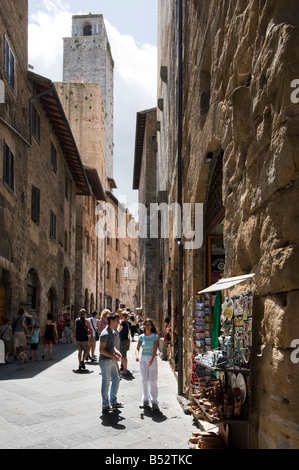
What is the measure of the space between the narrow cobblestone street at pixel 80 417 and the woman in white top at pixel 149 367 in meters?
0.23

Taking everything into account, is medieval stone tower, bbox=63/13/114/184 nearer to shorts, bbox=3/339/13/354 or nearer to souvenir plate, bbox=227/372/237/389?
shorts, bbox=3/339/13/354

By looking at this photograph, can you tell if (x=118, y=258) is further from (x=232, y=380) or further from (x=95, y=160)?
(x=232, y=380)

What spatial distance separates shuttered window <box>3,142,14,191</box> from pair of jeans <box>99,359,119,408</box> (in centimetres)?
743

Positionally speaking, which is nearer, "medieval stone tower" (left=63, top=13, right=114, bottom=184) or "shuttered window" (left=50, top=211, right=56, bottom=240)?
"shuttered window" (left=50, top=211, right=56, bottom=240)

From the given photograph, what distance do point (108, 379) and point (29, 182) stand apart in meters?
10.3

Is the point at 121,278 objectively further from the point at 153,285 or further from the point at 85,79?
the point at 153,285

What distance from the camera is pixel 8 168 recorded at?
13320 millimetres

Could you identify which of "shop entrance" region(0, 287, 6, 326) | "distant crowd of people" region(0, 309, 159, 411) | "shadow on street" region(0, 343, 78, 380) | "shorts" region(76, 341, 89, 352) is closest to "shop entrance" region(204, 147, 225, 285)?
"distant crowd of people" region(0, 309, 159, 411)

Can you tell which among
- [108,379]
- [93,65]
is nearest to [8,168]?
[108,379]

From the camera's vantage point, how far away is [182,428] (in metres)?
5.96

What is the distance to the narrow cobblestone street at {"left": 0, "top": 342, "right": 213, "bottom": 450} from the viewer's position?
17.5ft

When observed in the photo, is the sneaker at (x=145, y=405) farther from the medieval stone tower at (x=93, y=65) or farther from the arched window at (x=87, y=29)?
the arched window at (x=87, y=29)

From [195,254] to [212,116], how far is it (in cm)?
A: 246

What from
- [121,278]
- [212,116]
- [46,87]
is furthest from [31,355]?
[121,278]
